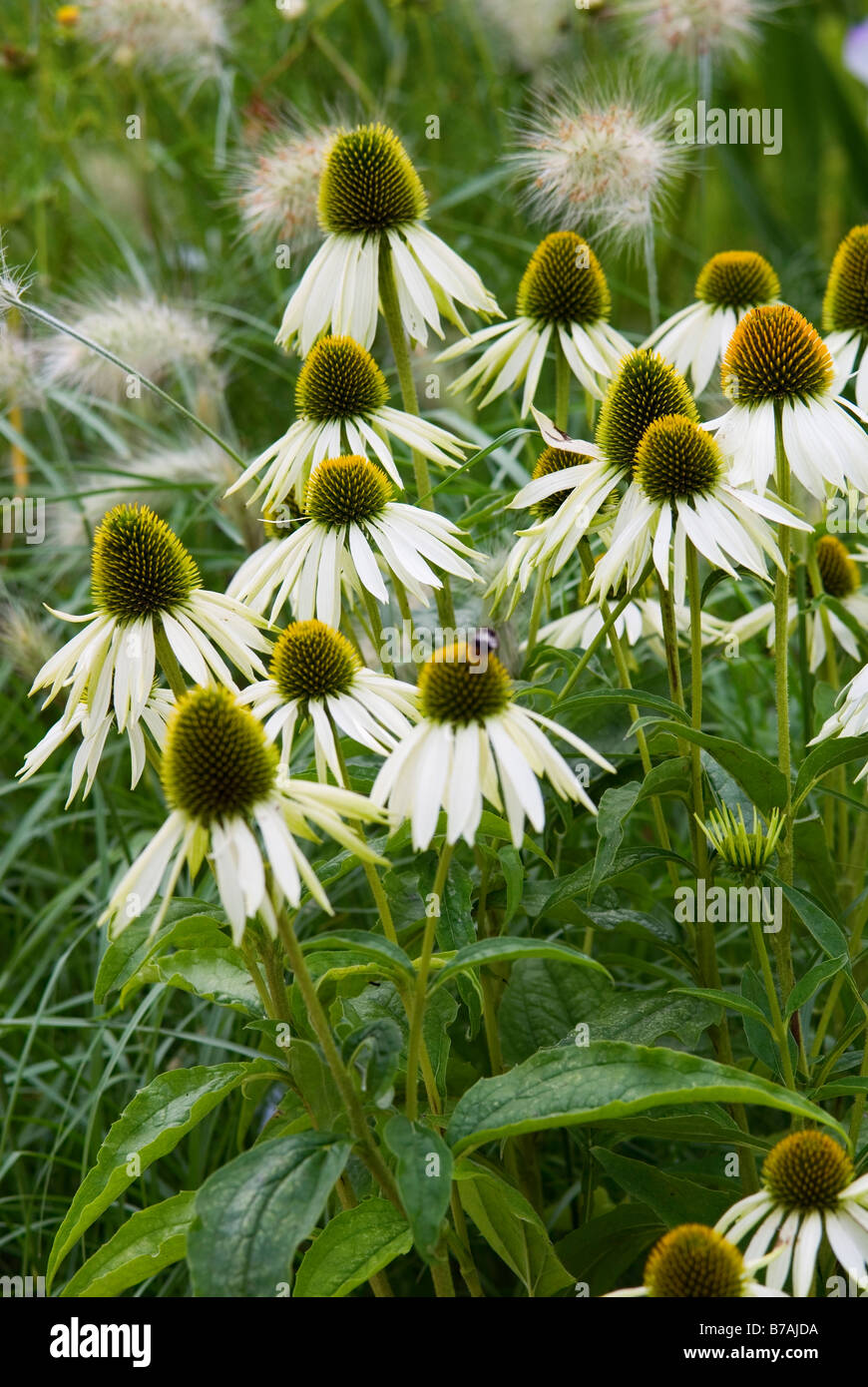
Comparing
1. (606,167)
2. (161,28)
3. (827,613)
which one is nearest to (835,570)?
(827,613)

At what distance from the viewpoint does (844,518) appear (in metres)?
1.79

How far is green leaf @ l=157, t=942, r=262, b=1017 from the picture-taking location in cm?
138

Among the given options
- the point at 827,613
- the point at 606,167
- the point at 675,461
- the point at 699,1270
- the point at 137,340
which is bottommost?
the point at 699,1270

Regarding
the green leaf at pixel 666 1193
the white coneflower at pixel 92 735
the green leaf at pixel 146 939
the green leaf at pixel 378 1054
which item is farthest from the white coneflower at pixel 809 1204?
the white coneflower at pixel 92 735

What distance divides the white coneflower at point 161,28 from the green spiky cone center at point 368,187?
1569mm

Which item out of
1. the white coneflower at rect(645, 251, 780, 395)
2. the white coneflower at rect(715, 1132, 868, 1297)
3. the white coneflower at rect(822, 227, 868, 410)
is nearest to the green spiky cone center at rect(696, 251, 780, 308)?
the white coneflower at rect(645, 251, 780, 395)

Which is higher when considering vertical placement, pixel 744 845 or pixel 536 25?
pixel 536 25

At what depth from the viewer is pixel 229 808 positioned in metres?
1.06

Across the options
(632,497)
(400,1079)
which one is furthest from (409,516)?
(400,1079)

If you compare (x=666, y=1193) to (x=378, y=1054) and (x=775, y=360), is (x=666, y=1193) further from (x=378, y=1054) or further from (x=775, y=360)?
(x=775, y=360)

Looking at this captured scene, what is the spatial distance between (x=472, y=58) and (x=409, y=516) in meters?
3.44

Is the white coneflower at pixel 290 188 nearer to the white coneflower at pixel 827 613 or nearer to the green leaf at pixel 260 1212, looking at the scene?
the white coneflower at pixel 827 613

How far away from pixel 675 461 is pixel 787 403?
20 cm

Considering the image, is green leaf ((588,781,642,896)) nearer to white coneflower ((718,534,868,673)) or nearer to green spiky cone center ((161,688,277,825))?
green spiky cone center ((161,688,277,825))
